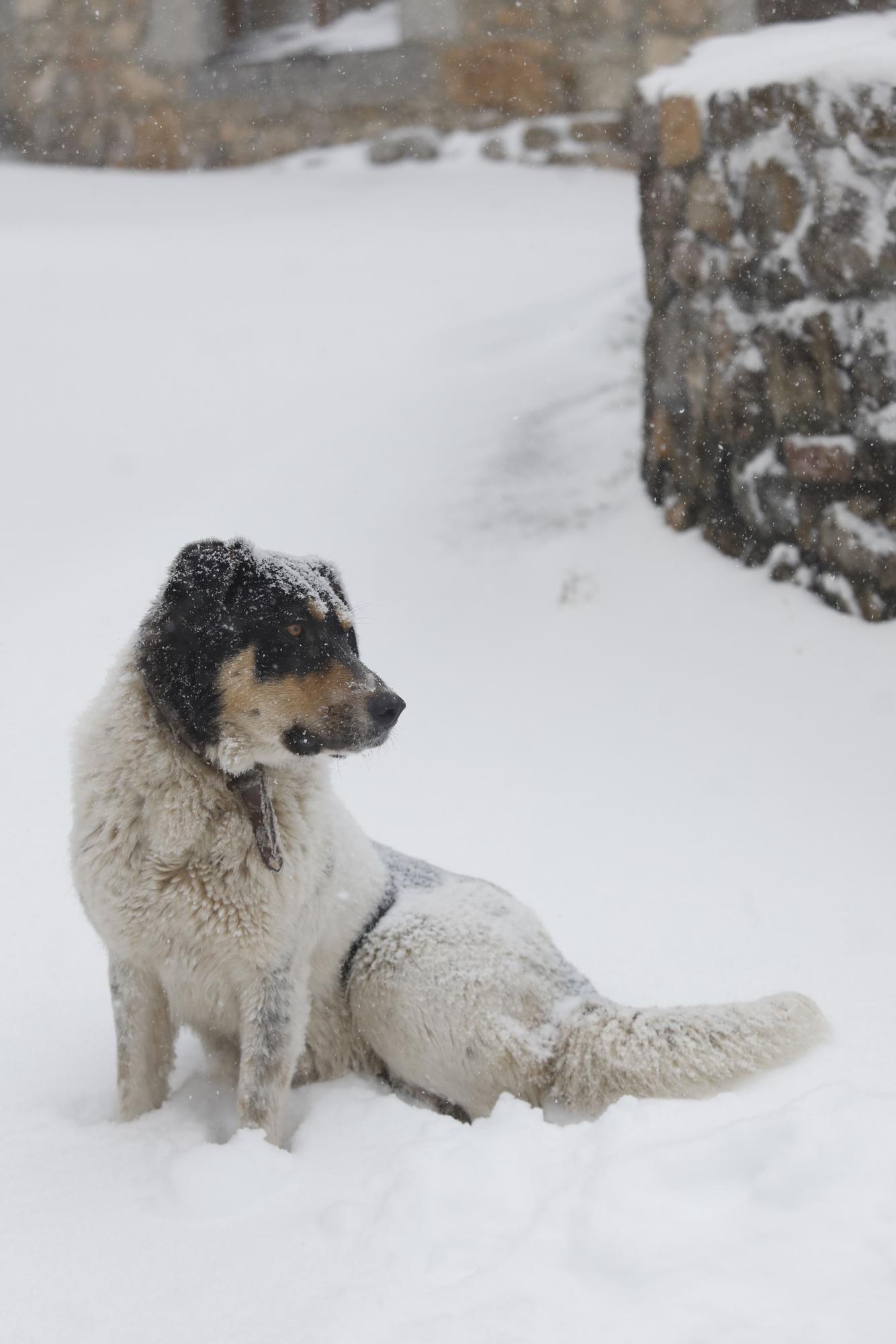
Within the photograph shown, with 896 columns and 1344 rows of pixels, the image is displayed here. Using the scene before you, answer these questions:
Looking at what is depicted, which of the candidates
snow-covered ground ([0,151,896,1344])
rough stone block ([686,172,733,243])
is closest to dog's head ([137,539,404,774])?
snow-covered ground ([0,151,896,1344])

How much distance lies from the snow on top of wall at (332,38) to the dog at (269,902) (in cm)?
776

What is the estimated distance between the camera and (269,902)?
283 centimetres

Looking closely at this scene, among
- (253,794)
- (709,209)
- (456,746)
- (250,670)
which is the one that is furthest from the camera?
(709,209)

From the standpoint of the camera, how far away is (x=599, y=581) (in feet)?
19.8

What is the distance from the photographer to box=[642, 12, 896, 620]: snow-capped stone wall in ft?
16.8

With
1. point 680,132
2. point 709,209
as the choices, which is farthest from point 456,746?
point 680,132

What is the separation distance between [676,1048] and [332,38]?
30.3 feet

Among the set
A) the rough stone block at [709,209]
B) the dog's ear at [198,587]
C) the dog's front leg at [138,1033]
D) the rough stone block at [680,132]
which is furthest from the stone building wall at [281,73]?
the dog's front leg at [138,1033]

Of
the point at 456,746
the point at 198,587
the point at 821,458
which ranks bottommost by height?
the point at 456,746

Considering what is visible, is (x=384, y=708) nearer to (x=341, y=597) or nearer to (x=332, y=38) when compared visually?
(x=341, y=597)

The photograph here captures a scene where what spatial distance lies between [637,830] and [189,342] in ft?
16.4

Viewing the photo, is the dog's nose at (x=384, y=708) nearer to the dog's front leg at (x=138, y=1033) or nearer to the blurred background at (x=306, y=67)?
the dog's front leg at (x=138, y=1033)

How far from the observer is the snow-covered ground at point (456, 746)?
81.4 inches

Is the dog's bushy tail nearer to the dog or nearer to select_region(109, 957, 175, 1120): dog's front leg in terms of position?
the dog
